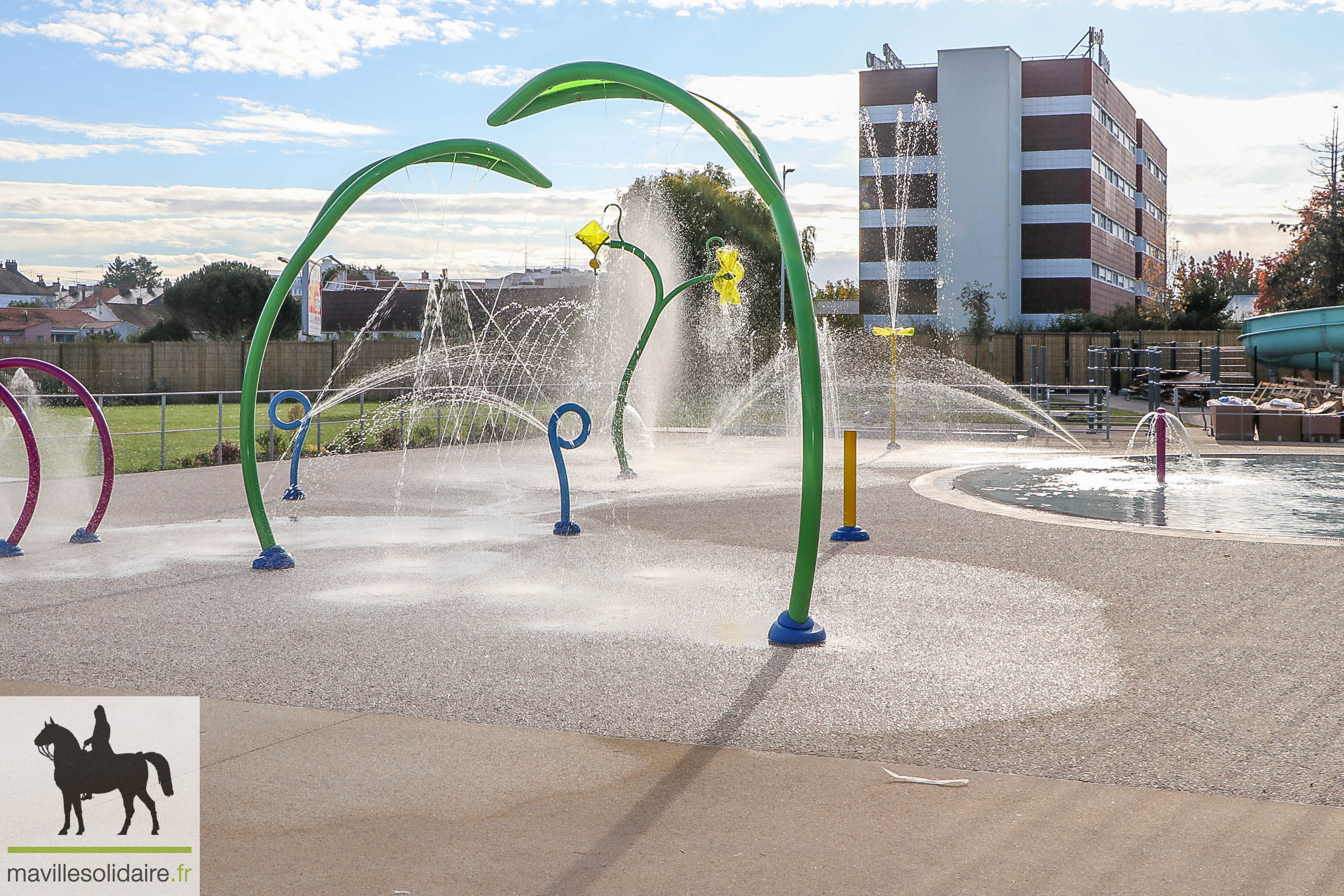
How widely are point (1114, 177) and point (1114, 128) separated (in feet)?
9.12

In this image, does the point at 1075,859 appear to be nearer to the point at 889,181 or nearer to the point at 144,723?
the point at 144,723

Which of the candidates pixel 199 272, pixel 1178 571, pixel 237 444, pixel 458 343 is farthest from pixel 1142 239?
pixel 1178 571

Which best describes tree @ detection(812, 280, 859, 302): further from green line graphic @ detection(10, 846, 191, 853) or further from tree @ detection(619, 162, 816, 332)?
green line graphic @ detection(10, 846, 191, 853)

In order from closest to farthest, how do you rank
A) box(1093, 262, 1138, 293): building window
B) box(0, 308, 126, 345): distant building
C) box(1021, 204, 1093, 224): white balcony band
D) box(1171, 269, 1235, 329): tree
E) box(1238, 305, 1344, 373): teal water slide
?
box(1238, 305, 1344, 373): teal water slide
box(1171, 269, 1235, 329): tree
box(1021, 204, 1093, 224): white balcony band
box(1093, 262, 1138, 293): building window
box(0, 308, 126, 345): distant building

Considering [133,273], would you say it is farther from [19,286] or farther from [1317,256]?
[1317,256]

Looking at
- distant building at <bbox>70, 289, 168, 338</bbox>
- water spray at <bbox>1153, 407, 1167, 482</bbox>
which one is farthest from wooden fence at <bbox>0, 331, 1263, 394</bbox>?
distant building at <bbox>70, 289, 168, 338</bbox>

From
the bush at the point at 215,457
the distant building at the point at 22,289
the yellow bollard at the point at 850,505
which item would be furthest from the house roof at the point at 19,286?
the yellow bollard at the point at 850,505

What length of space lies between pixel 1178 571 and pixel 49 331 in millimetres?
101495

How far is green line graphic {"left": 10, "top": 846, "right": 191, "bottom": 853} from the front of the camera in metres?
3.55

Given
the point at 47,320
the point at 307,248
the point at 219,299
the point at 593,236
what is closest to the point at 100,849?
the point at 307,248

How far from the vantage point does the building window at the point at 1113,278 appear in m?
62.0

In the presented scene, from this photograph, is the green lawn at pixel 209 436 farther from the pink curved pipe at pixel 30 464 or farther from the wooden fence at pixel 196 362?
the wooden fence at pixel 196 362

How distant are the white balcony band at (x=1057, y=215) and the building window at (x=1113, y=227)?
119 centimetres

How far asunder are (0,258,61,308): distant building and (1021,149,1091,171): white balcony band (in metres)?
105
